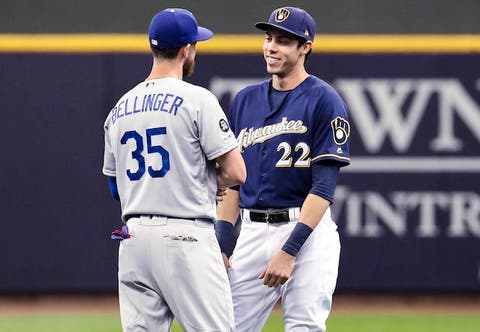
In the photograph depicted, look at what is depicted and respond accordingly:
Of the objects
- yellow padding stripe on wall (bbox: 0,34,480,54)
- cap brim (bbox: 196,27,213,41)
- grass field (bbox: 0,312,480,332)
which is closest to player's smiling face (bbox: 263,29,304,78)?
cap brim (bbox: 196,27,213,41)

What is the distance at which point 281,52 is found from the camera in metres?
5.05

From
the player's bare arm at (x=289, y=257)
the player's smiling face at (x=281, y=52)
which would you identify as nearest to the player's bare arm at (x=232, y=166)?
the player's bare arm at (x=289, y=257)

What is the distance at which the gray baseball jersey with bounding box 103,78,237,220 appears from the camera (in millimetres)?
4223

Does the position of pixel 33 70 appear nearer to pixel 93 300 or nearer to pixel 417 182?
pixel 93 300

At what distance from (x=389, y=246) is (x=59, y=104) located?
2.72 m

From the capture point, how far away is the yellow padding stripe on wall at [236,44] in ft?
28.0

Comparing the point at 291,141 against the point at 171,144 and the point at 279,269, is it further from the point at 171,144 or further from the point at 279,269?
the point at 171,144

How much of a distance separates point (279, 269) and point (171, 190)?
2.40ft

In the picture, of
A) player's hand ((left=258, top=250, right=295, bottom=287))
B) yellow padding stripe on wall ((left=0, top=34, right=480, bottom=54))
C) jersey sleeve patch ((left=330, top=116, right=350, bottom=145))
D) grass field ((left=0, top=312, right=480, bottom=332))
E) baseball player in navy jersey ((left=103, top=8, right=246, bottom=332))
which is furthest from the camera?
yellow padding stripe on wall ((left=0, top=34, right=480, bottom=54))

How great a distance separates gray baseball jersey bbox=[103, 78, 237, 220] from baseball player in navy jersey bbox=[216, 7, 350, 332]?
671mm

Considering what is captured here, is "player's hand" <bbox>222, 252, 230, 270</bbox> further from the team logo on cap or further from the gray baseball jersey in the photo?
the team logo on cap

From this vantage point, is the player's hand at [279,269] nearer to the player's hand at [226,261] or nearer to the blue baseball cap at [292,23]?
the player's hand at [226,261]

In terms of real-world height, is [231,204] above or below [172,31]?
below

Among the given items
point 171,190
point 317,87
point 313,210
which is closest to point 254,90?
point 317,87
